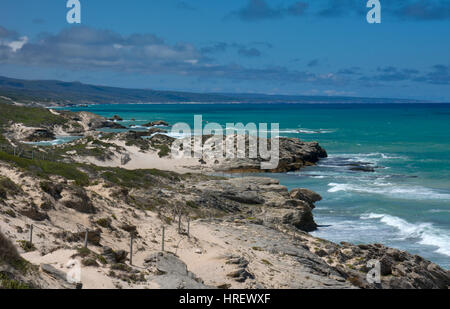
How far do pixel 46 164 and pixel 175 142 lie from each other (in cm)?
3614

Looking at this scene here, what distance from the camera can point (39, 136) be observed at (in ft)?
229

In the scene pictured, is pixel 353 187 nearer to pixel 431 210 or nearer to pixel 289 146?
pixel 431 210

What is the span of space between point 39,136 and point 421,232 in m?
58.5

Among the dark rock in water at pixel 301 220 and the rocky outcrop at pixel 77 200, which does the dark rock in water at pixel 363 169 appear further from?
the rocky outcrop at pixel 77 200

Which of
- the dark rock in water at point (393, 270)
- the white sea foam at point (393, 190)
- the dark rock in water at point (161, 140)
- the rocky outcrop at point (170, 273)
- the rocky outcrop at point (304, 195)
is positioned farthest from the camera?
the dark rock in water at point (161, 140)

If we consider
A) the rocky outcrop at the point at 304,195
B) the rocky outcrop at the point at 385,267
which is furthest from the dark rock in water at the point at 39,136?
the rocky outcrop at the point at 385,267

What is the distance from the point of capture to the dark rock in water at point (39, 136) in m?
68.5

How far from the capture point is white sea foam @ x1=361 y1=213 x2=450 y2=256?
24.7 metres

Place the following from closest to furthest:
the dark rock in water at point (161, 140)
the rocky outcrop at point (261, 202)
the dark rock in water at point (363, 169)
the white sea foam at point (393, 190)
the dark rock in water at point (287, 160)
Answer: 1. the rocky outcrop at point (261, 202)
2. the white sea foam at point (393, 190)
3. the dark rock in water at point (363, 169)
4. the dark rock in water at point (287, 160)
5. the dark rock in water at point (161, 140)

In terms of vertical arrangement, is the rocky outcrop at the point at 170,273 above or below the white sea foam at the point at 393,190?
below

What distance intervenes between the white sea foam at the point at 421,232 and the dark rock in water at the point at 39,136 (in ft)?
176

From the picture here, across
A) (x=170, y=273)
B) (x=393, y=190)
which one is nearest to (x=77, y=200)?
(x=170, y=273)

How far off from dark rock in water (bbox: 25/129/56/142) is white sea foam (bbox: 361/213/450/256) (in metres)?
53.6
